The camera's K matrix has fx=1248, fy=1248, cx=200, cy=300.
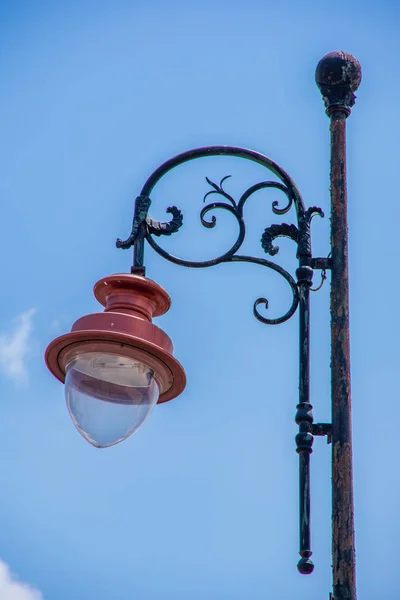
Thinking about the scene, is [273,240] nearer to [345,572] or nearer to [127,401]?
[127,401]

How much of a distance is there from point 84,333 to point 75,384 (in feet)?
0.82

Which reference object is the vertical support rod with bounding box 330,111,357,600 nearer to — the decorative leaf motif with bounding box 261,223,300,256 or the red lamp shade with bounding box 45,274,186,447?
the decorative leaf motif with bounding box 261,223,300,256

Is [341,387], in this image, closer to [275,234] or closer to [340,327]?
[340,327]

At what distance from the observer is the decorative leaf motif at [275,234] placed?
5781mm

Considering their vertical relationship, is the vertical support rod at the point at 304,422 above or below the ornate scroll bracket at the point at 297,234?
below

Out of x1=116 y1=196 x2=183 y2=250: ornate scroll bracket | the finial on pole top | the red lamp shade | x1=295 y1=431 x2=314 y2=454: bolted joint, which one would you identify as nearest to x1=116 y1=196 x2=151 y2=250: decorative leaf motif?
x1=116 y1=196 x2=183 y2=250: ornate scroll bracket

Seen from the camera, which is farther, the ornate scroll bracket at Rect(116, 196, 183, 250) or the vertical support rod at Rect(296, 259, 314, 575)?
the ornate scroll bracket at Rect(116, 196, 183, 250)

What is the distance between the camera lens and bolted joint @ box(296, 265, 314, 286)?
5.63 meters

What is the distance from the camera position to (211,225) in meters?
5.99

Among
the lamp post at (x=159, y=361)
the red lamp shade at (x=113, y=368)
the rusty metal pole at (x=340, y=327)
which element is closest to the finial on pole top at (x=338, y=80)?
the rusty metal pole at (x=340, y=327)

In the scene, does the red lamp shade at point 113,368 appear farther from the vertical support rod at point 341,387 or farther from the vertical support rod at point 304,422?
the vertical support rod at point 341,387

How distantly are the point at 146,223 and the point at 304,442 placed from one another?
1.28m

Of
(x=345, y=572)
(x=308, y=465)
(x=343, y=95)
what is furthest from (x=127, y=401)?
Result: (x=343, y=95)

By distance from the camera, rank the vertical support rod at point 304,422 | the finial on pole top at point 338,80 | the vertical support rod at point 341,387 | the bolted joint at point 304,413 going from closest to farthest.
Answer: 1. the vertical support rod at point 341,387
2. the vertical support rod at point 304,422
3. the bolted joint at point 304,413
4. the finial on pole top at point 338,80
